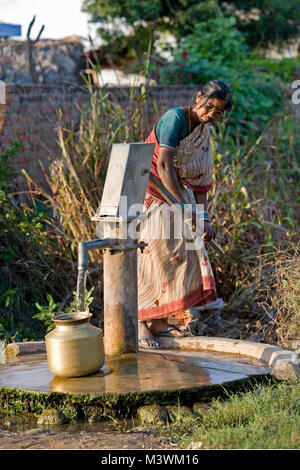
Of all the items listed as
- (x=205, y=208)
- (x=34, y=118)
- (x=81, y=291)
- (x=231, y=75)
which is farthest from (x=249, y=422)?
(x=231, y=75)

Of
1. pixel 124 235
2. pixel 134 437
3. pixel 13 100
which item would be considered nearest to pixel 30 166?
pixel 13 100

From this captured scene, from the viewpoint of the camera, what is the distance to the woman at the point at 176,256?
4.39 meters

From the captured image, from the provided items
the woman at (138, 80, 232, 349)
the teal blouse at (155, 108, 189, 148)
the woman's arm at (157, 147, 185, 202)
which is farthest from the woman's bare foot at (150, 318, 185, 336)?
the teal blouse at (155, 108, 189, 148)

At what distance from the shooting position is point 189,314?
15.2 ft

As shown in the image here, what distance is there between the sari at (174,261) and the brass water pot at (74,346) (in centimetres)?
92

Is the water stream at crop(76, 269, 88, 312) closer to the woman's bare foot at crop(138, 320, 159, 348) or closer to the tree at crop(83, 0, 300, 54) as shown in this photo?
the woman's bare foot at crop(138, 320, 159, 348)

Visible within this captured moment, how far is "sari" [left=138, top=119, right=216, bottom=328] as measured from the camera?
176 inches

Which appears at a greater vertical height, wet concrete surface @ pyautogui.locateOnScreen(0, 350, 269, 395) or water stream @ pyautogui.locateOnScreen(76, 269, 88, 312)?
water stream @ pyautogui.locateOnScreen(76, 269, 88, 312)

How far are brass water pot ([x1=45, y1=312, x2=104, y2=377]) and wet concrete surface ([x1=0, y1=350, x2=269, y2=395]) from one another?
0.23 feet

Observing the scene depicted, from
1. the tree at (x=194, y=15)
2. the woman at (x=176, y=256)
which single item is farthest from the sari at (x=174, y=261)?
the tree at (x=194, y=15)

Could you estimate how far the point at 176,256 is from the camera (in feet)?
14.9

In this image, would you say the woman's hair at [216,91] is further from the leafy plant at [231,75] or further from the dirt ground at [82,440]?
the leafy plant at [231,75]

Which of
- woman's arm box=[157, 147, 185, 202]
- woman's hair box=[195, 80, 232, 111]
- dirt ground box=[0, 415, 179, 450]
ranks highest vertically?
woman's hair box=[195, 80, 232, 111]

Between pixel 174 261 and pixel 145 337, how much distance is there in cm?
50
